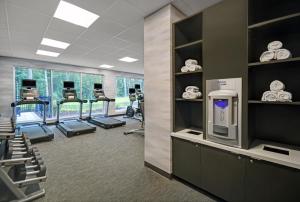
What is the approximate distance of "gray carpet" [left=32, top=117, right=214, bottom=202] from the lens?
2.04 m

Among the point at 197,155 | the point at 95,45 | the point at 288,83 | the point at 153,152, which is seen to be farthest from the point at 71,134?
the point at 288,83

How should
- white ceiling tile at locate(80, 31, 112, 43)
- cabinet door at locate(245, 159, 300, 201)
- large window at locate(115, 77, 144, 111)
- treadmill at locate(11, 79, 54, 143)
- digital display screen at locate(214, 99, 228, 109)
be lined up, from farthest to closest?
large window at locate(115, 77, 144, 111), treadmill at locate(11, 79, 54, 143), white ceiling tile at locate(80, 31, 112, 43), digital display screen at locate(214, 99, 228, 109), cabinet door at locate(245, 159, 300, 201)

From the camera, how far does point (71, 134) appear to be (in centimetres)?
485

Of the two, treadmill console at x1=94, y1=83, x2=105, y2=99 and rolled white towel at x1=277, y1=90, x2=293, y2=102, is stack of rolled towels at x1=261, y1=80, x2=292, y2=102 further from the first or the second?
treadmill console at x1=94, y1=83, x2=105, y2=99

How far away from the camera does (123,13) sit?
2.75 metres

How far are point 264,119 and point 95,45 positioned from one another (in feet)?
14.9

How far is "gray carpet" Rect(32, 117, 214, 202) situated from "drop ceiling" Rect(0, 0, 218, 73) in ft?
9.35

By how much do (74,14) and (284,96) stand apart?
3.45m

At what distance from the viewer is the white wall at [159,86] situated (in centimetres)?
246

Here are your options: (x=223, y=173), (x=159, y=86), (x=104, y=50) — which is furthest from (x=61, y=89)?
(x=223, y=173)

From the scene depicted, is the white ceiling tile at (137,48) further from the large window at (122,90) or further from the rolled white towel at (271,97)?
the large window at (122,90)

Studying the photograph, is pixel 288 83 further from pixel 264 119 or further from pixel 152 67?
pixel 152 67

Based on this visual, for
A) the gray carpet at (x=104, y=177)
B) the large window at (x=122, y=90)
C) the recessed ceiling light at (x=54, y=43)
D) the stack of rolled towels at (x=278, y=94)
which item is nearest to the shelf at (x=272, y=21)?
the stack of rolled towels at (x=278, y=94)

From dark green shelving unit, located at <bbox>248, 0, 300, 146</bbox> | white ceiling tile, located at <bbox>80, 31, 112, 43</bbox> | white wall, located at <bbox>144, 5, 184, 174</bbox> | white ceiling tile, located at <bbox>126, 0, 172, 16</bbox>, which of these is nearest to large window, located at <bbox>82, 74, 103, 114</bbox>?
white ceiling tile, located at <bbox>80, 31, 112, 43</bbox>
